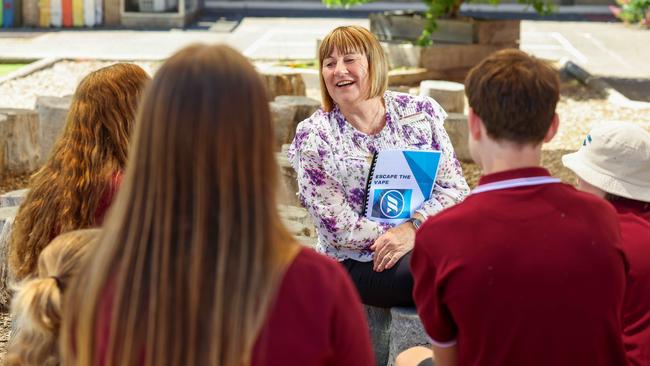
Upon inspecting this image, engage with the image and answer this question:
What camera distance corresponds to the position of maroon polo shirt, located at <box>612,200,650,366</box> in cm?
301

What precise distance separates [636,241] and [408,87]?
905cm

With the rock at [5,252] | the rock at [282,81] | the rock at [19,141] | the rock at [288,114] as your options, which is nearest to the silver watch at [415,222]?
the rock at [5,252]

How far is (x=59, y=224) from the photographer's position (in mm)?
3543

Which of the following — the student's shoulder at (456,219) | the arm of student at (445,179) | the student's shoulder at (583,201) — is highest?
the student's shoulder at (583,201)

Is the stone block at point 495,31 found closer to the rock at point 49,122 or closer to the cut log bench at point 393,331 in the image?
the rock at point 49,122

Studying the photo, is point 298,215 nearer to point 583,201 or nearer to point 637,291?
point 637,291

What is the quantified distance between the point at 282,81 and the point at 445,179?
5854 mm

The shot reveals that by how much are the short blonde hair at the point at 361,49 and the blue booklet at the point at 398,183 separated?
0.30m

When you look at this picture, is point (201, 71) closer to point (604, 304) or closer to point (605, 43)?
point (604, 304)

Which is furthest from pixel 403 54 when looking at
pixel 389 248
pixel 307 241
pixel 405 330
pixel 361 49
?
pixel 405 330

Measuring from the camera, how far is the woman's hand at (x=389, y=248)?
13.3 ft

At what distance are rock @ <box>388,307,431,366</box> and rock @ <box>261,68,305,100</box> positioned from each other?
5991 millimetres

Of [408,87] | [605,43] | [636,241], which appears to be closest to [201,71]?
[636,241]

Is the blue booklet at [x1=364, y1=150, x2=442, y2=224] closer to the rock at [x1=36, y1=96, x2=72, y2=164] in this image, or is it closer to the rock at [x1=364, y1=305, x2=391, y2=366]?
the rock at [x1=364, y1=305, x2=391, y2=366]
